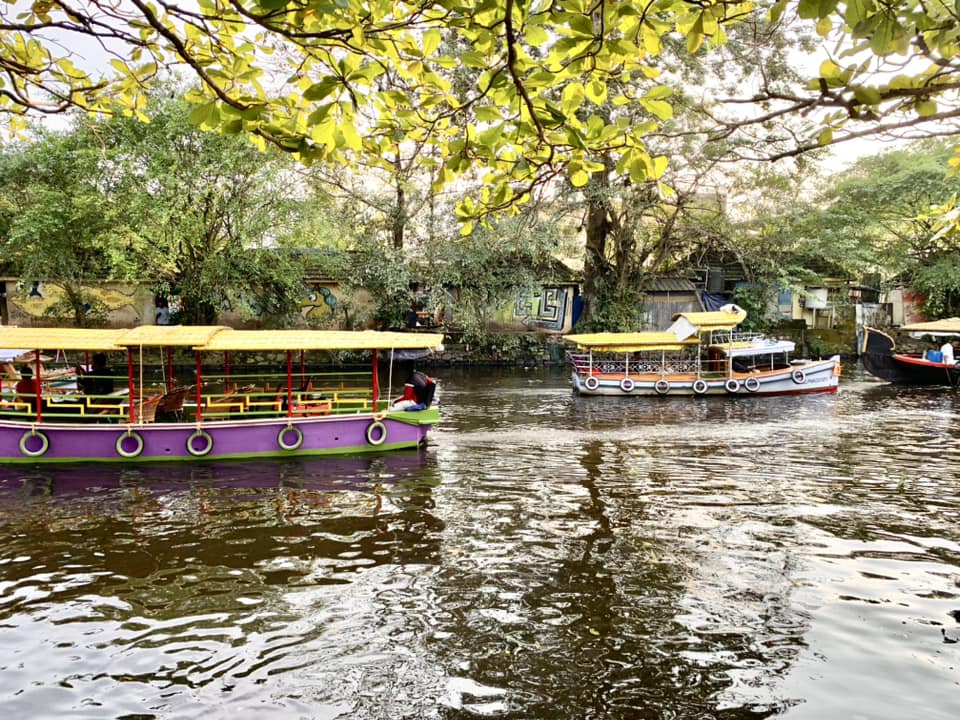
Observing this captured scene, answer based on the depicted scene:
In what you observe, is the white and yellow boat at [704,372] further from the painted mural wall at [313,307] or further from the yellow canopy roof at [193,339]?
the yellow canopy roof at [193,339]

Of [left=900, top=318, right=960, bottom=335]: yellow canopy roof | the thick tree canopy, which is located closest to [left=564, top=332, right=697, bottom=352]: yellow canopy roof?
[left=900, top=318, right=960, bottom=335]: yellow canopy roof

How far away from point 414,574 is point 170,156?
17.9 meters

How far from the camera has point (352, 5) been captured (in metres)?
2.53

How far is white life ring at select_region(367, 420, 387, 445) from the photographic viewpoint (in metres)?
11.4

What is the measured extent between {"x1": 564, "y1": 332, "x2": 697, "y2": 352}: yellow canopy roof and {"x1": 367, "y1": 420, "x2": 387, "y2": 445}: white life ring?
8.52 meters

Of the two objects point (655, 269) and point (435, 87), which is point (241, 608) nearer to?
point (435, 87)

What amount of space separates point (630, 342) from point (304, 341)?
35.3 feet

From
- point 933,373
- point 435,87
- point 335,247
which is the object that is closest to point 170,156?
point 335,247

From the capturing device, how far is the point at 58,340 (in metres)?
10.3

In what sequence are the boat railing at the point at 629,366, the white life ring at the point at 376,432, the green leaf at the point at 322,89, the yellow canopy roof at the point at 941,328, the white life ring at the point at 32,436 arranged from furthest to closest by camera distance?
the yellow canopy roof at the point at 941,328 < the boat railing at the point at 629,366 < the white life ring at the point at 376,432 < the white life ring at the point at 32,436 < the green leaf at the point at 322,89

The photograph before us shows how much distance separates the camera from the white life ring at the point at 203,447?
10742mm

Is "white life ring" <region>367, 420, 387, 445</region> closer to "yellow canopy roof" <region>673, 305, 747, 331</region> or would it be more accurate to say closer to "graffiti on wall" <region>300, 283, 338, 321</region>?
"yellow canopy roof" <region>673, 305, 747, 331</region>

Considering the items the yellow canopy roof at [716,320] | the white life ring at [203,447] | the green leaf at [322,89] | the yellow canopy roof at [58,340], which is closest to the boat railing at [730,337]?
the yellow canopy roof at [716,320]

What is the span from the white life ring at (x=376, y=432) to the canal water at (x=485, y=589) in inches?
15.2
